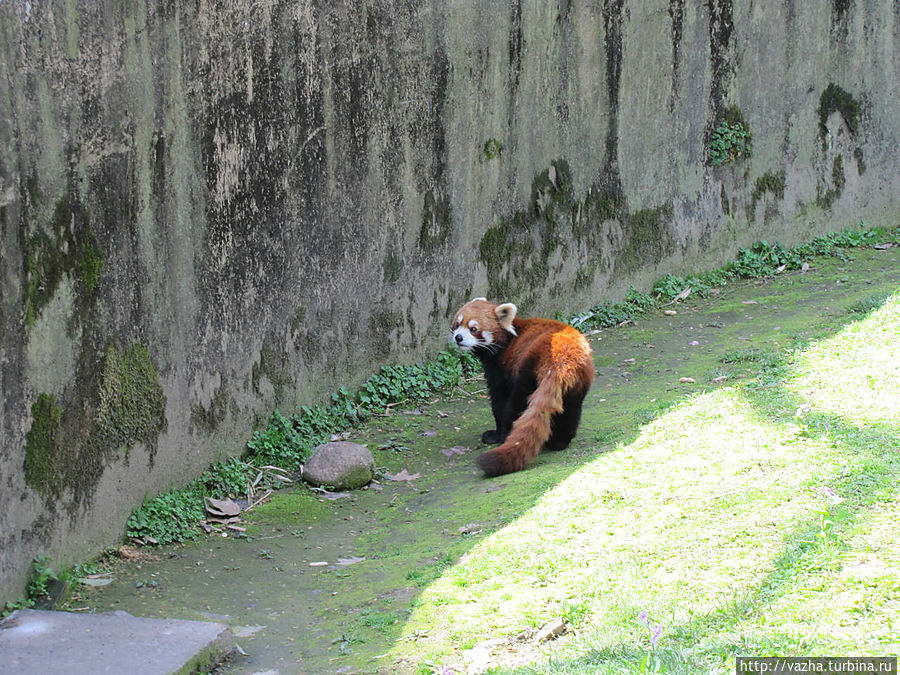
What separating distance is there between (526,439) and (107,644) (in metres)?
2.77

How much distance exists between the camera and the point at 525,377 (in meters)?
6.59

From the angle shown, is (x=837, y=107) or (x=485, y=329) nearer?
(x=485, y=329)

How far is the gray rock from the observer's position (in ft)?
20.7

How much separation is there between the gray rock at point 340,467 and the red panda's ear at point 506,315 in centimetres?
140

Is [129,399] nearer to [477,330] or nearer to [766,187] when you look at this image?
[477,330]

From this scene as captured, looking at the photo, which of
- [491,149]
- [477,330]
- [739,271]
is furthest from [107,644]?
[739,271]

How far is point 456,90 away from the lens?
317 inches

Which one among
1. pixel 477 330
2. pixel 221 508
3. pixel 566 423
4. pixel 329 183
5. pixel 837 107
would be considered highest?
pixel 837 107

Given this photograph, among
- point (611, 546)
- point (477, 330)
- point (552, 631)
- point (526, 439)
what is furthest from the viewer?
point (477, 330)

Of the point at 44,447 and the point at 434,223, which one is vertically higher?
the point at 434,223

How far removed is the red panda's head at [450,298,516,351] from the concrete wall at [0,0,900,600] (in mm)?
829

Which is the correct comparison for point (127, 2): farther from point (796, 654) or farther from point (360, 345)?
point (796, 654)

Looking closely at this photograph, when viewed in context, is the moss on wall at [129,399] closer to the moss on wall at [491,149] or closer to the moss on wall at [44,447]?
the moss on wall at [44,447]

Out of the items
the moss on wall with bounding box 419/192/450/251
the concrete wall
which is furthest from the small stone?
the moss on wall with bounding box 419/192/450/251
